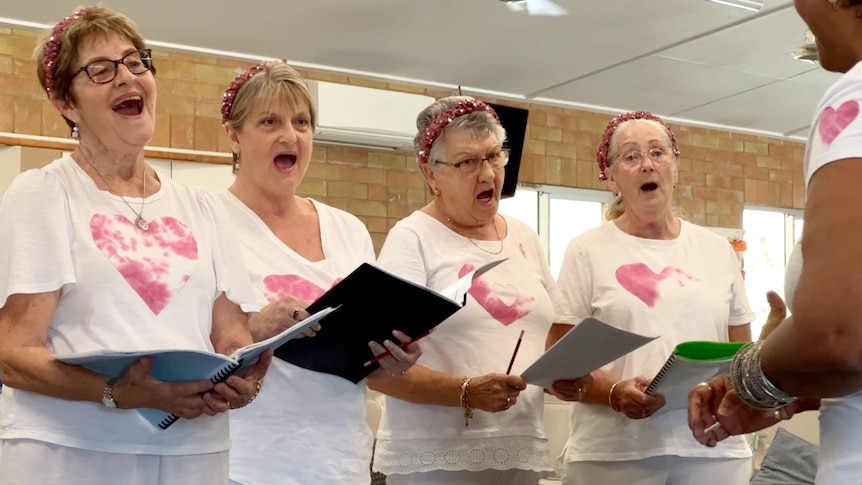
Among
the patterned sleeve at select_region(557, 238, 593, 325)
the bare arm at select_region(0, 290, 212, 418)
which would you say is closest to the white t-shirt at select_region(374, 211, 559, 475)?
the patterned sleeve at select_region(557, 238, 593, 325)

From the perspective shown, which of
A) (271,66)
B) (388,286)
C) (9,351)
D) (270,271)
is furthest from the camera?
(271,66)

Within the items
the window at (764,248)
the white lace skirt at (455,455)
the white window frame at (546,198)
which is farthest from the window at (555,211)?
the white lace skirt at (455,455)

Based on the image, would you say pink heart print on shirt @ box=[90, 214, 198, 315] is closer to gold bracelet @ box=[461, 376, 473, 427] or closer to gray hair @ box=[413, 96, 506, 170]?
gold bracelet @ box=[461, 376, 473, 427]

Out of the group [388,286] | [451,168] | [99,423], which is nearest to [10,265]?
[99,423]

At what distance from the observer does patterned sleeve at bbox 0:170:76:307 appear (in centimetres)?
162

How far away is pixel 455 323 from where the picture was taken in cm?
236

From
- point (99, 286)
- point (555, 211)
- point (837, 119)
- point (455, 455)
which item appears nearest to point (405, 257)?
point (455, 455)

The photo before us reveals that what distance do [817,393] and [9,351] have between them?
1247 mm

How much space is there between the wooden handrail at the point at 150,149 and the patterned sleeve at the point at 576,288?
312cm

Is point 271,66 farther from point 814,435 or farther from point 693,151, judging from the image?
point 693,151

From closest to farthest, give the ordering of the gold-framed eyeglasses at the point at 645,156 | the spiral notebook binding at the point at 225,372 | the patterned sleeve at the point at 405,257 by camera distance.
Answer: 1. the spiral notebook binding at the point at 225,372
2. the patterned sleeve at the point at 405,257
3. the gold-framed eyeglasses at the point at 645,156

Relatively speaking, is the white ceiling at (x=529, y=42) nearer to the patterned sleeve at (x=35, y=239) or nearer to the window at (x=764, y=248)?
the window at (x=764, y=248)

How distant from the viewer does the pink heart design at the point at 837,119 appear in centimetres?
106

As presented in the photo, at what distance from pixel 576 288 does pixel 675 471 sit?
536 mm
